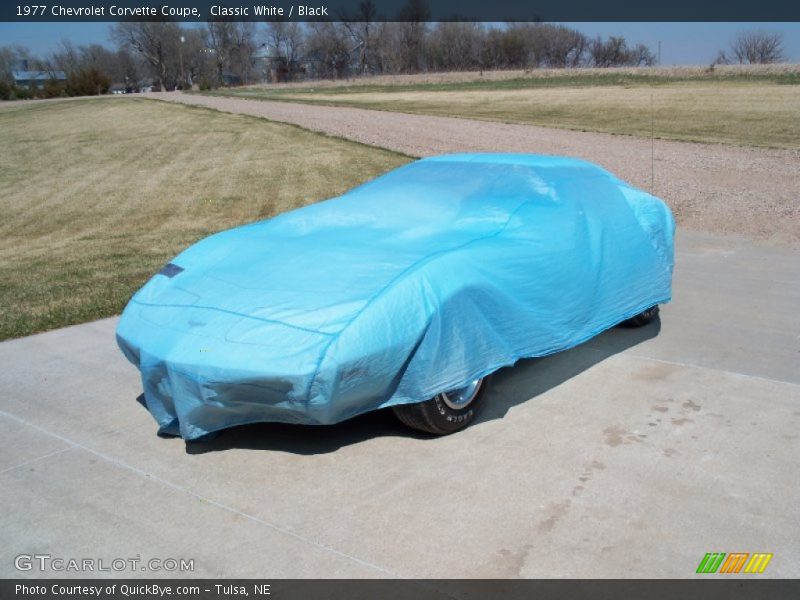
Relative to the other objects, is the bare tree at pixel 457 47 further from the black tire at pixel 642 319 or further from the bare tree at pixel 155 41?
the black tire at pixel 642 319

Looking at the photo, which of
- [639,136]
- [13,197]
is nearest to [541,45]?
[639,136]

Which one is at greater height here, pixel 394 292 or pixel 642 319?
pixel 394 292

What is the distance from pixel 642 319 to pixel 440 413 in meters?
2.49

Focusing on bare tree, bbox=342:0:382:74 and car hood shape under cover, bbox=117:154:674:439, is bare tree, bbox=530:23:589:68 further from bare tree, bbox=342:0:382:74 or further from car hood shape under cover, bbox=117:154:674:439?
Result: car hood shape under cover, bbox=117:154:674:439

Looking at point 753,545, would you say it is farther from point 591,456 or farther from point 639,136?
point 639,136

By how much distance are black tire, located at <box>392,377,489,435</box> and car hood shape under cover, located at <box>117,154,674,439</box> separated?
0.15m

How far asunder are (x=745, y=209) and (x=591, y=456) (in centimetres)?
780

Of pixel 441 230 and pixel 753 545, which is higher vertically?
pixel 441 230

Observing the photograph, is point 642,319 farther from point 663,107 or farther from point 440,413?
point 663,107

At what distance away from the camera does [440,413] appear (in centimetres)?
425

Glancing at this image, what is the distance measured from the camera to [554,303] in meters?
4.74

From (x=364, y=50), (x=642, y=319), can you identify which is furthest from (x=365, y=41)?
(x=642, y=319)

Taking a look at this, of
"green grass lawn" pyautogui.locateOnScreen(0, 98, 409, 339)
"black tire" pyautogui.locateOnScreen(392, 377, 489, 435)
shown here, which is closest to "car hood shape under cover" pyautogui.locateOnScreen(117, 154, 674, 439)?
"black tire" pyautogui.locateOnScreen(392, 377, 489, 435)
